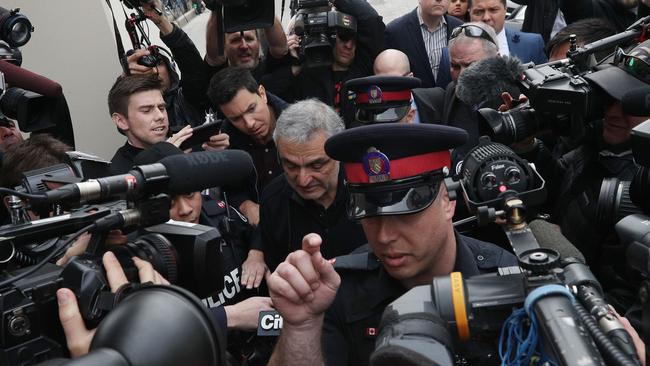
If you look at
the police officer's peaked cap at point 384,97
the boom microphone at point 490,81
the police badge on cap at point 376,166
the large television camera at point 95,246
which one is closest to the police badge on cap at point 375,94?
the police officer's peaked cap at point 384,97

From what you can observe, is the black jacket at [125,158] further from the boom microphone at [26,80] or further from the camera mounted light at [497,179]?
the camera mounted light at [497,179]

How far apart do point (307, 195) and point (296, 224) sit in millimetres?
174

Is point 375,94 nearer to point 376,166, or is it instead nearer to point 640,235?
point 376,166

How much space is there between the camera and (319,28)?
4648 mm

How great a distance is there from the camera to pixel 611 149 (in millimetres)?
2842

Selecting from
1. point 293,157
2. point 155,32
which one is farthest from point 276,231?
point 155,32

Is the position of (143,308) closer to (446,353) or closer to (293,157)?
(446,353)

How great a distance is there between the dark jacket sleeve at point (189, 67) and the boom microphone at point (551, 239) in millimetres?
2896

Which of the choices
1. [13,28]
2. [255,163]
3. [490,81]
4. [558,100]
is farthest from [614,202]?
[13,28]

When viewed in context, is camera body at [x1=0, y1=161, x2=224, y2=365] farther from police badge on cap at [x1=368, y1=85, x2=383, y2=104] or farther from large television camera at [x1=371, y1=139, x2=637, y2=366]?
police badge on cap at [x1=368, y1=85, x2=383, y2=104]

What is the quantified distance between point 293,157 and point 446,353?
221 cm

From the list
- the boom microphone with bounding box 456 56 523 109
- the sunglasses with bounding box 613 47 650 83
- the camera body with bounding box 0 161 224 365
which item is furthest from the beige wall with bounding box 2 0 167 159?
the sunglasses with bounding box 613 47 650 83

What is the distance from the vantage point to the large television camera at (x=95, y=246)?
5.41 feet

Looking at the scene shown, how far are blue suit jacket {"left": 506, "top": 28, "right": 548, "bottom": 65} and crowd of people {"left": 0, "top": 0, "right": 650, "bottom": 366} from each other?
0.4 inches
